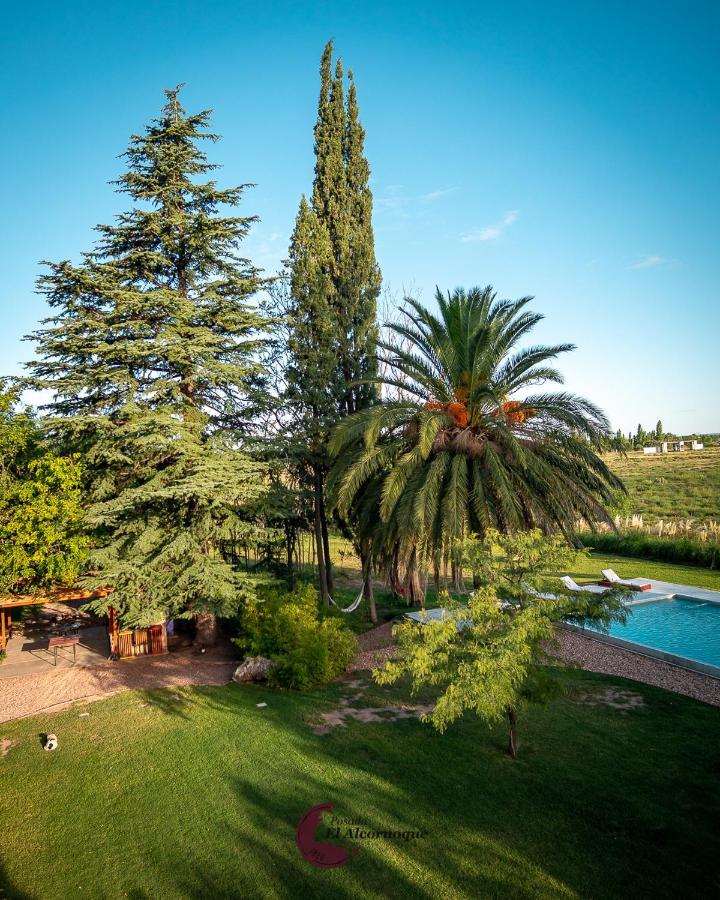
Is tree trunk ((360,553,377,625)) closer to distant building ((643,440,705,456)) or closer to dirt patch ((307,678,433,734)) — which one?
dirt patch ((307,678,433,734))

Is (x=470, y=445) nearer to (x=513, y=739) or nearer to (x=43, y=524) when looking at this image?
(x=513, y=739)

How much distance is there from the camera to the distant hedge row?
21172 millimetres

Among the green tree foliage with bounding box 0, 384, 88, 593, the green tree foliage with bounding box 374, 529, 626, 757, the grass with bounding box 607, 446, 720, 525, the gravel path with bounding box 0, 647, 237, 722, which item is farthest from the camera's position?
the grass with bounding box 607, 446, 720, 525

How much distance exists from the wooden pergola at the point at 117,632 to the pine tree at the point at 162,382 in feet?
2.04

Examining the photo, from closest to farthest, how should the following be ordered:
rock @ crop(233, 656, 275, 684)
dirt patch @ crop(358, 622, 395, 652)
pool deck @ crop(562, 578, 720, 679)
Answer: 1. pool deck @ crop(562, 578, 720, 679)
2. rock @ crop(233, 656, 275, 684)
3. dirt patch @ crop(358, 622, 395, 652)

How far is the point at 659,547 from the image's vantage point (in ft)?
75.5

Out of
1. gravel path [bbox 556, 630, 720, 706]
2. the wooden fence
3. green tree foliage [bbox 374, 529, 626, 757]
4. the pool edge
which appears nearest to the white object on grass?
the pool edge

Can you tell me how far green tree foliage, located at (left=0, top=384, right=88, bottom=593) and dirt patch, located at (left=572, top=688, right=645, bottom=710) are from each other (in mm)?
11387

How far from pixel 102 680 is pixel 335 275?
1281 cm

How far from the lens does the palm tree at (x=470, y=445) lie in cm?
1175

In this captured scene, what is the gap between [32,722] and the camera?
10078 millimetres

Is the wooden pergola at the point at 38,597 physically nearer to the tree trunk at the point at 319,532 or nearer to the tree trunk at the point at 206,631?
the tree trunk at the point at 206,631

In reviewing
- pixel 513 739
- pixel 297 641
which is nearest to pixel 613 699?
pixel 513 739

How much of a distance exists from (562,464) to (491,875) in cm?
878
